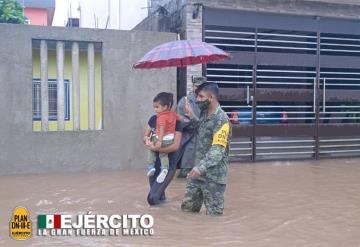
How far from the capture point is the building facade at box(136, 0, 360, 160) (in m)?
10.2

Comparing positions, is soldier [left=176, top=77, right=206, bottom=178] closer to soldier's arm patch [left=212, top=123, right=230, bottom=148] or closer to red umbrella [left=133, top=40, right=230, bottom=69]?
red umbrella [left=133, top=40, right=230, bottom=69]

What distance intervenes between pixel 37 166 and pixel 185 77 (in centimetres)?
336

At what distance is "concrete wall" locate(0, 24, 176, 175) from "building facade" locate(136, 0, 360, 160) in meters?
1.05

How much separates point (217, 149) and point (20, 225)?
7.27 ft

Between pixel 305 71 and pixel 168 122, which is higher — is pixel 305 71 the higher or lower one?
the higher one

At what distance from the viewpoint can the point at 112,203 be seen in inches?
254

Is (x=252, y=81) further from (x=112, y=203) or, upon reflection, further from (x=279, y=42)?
(x=112, y=203)

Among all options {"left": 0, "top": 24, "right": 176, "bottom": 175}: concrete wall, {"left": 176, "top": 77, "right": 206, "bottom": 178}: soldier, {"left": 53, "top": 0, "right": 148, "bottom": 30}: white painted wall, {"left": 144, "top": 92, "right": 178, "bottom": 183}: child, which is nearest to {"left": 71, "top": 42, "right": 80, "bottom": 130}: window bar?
{"left": 0, "top": 24, "right": 176, "bottom": 175}: concrete wall

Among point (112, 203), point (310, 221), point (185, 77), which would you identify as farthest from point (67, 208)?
point (185, 77)

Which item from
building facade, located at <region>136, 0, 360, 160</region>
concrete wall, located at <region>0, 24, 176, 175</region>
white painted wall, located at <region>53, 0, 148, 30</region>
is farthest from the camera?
white painted wall, located at <region>53, 0, 148, 30</region>

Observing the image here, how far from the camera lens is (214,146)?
5340mm

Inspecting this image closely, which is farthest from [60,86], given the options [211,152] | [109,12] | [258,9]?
[109,12]

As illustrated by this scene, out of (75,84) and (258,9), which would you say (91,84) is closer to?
(75,84)

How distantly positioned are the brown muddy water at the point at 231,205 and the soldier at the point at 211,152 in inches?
10.4
